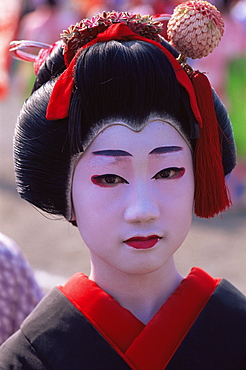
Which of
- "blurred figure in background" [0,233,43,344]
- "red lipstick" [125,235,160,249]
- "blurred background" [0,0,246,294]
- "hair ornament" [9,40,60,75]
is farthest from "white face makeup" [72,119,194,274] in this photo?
"blurred background" [0,0,246,294]

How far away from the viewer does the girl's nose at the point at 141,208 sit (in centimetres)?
147

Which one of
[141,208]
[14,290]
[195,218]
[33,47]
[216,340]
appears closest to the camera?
[141,208]

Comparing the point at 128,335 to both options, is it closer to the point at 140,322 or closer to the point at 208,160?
the point at 140,322

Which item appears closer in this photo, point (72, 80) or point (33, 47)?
point (72, 80)

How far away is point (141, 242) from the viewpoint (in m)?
1.51

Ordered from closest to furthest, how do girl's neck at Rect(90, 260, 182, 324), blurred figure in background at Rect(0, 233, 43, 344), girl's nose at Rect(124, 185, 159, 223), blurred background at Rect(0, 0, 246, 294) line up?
girl's nose at Rect(124, 185, 159, 223)
girl's neck at Rect(90, 260, 182, 324)
blurred figure in background at Rect(0, 233, 43, 344)
blurred background at Rect(0, 0, 246, 294)

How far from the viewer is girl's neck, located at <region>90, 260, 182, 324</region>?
5.38 ft

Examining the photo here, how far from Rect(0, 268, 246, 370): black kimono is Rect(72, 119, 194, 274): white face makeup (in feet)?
0.43

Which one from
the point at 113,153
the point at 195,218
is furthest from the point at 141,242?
the point at 195,218

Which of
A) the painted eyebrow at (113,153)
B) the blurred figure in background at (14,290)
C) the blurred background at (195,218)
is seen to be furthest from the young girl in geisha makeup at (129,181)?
the blurred background at (195,218)

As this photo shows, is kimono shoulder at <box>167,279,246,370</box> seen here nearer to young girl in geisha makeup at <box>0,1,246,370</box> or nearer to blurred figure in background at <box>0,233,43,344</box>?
young girl in geisha makeup at <box>0,1,246,370</box>

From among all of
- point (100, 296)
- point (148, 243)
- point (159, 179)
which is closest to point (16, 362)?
point (100, 296)

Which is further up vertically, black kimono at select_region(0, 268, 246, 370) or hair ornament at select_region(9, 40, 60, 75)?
hair ornament at select_region(9, 40, 60, 75)

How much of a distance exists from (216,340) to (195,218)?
135 inches
